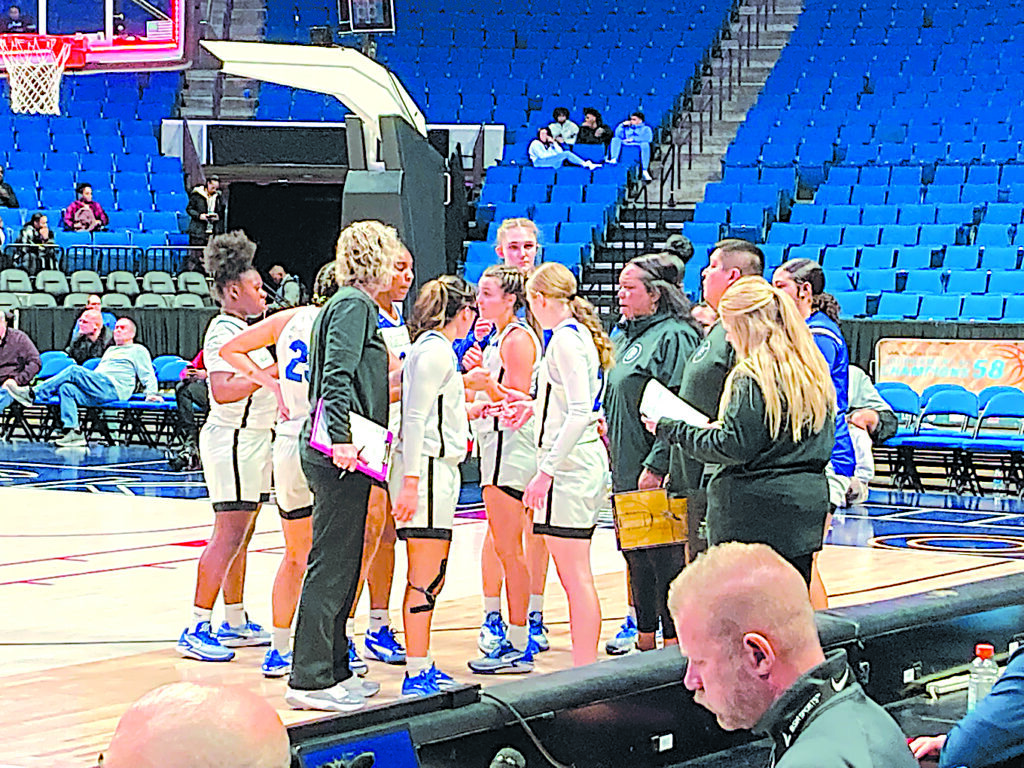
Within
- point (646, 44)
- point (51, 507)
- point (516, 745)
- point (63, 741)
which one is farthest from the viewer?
point (646, 44)

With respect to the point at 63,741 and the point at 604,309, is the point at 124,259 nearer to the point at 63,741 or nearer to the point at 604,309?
the point at 604,309

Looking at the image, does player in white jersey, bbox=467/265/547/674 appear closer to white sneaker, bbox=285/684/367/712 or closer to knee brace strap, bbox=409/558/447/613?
knee brace strap, bbox=409/558/447/613

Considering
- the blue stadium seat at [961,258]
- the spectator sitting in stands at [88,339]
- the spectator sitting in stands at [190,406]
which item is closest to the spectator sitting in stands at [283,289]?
the spectator sitting in stands at [88,339]

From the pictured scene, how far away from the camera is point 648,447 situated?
5.75 metres

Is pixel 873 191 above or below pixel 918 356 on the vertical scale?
above

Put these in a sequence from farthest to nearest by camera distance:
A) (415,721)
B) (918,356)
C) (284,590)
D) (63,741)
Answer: (918,356) → (284,590) → (63,741) → (415,721)

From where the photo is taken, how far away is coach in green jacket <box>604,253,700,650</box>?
5637mm

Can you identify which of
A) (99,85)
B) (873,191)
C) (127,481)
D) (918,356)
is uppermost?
(99,85)

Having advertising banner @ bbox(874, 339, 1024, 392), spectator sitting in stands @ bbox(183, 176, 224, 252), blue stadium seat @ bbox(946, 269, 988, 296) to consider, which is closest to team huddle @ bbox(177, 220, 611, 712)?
advertising banner @ bbox(874, 339, 1024, 392)

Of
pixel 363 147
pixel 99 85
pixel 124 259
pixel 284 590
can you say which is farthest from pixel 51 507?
pixel 99 85

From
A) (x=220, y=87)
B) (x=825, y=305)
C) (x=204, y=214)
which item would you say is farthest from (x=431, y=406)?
(x=220, y=87)

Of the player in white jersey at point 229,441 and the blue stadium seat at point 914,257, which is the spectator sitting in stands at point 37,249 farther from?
the player in white jersey at point 229,441

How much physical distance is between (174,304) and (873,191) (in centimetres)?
757

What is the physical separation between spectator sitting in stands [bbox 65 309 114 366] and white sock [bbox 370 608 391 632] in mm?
9909
